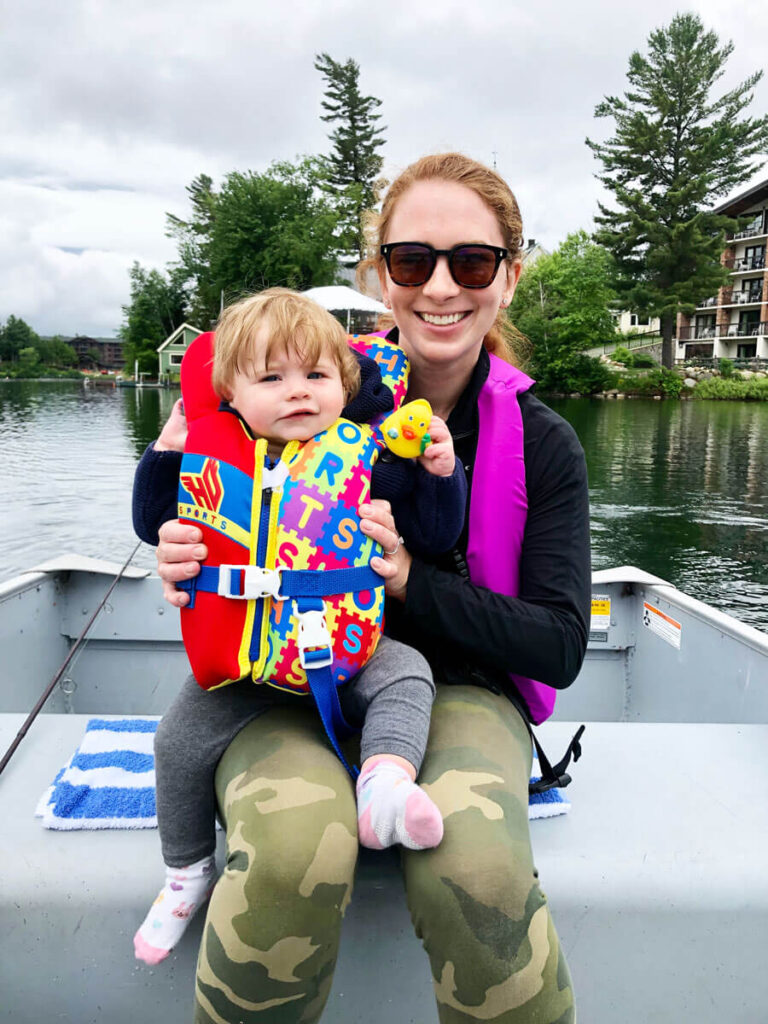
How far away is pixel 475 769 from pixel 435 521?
50cm

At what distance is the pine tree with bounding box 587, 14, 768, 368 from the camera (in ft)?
116

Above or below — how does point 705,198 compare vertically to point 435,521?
above

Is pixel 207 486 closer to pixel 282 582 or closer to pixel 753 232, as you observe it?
pixel 282 582

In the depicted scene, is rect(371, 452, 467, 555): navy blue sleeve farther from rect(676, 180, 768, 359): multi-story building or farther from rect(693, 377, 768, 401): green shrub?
rect(676, 180, 768, 359): multi-story building

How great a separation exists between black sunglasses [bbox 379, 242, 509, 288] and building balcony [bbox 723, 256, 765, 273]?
167 feet

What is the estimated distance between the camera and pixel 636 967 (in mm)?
1432

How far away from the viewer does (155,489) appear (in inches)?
63.1

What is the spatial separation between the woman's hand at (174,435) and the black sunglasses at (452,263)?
552mm

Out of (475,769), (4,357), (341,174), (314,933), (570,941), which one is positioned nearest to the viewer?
(314,933)

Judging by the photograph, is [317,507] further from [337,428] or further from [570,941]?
[570,941]

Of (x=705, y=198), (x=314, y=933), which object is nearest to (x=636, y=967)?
(x=314, y=933)

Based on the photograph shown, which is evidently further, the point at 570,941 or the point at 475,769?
the point at 570,941

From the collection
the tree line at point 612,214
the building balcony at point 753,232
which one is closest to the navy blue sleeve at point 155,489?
the tree line at point 612,214

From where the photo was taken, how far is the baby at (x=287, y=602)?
1310mm
